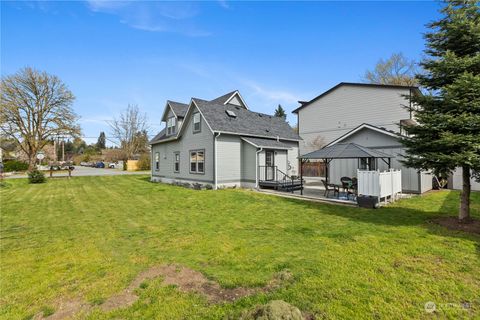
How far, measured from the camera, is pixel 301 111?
3009 centimetres

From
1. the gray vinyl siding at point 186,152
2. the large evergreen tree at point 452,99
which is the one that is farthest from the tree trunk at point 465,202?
the gray vinyl siding at point 186,152

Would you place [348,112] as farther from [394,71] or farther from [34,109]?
[34,109]

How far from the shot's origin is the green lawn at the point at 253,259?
327 cm

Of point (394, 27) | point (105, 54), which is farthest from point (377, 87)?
point (105, 54)

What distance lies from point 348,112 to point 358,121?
1.50 meters

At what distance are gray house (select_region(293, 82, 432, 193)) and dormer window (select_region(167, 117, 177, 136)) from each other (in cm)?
1259

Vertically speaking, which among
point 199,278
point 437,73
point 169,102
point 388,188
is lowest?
point 199,278

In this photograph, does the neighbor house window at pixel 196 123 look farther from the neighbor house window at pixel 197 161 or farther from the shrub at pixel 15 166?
the shrub at pixel 15 166

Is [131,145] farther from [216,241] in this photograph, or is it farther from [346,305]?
[346,305]

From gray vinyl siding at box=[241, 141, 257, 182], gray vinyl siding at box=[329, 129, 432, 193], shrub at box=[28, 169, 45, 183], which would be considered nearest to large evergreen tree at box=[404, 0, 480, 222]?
gray vinyl siding at box=[329, 129, 432, 193]

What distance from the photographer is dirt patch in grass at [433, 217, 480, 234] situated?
642cm

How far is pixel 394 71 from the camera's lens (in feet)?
104

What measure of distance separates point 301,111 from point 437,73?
23286mm

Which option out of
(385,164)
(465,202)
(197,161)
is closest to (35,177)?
(197,161)
